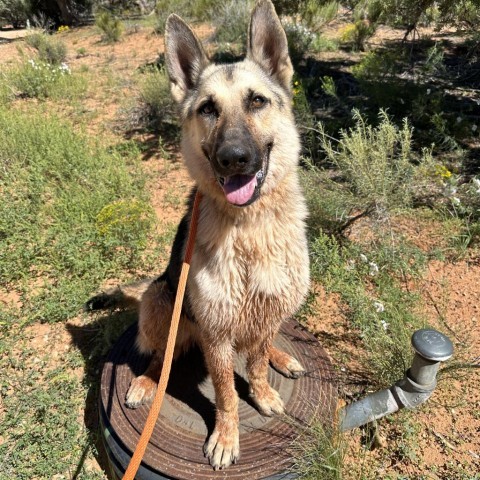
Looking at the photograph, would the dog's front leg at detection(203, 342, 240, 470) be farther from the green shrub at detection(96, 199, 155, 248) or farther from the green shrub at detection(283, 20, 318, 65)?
the green shrub at detection(283, 20, 318, 65)

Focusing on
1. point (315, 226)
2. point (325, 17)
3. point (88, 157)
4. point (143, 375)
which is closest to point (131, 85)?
point (88, 157)

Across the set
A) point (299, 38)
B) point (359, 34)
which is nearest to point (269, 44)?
point (299, 38)

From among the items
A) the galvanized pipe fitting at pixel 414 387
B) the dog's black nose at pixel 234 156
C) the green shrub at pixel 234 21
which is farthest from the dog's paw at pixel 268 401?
the green shrub at pixel 234 21

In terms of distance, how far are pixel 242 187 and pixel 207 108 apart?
687 mm

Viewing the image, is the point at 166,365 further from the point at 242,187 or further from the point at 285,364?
the point at 285,364

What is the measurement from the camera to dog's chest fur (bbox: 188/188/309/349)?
2.26 metres

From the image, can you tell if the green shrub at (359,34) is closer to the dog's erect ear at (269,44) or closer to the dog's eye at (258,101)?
the dog's erect ear at (269,44)

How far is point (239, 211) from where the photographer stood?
2.29 m

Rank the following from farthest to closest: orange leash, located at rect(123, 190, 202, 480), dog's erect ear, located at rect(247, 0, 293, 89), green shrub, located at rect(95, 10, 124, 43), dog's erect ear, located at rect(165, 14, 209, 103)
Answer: green shrub, located at rect(95, 10, 124, 43)
dog's erect ear, located at rect(165, 14, 209, 103)
dog's erect ear, located at rect(247, 0, 293, 89)
orange leash, located at rect(123, 190, 202, 480)

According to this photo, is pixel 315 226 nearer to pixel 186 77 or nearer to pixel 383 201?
pixel 383 201

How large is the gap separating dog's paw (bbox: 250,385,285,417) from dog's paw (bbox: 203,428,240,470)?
29cm

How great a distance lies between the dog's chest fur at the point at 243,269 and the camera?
226 centimetres

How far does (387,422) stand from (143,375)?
193 cm

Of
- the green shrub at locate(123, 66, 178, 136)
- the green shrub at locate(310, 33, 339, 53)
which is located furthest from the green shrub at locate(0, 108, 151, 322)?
the green shrub at locate(310, 33, 339, 53)
